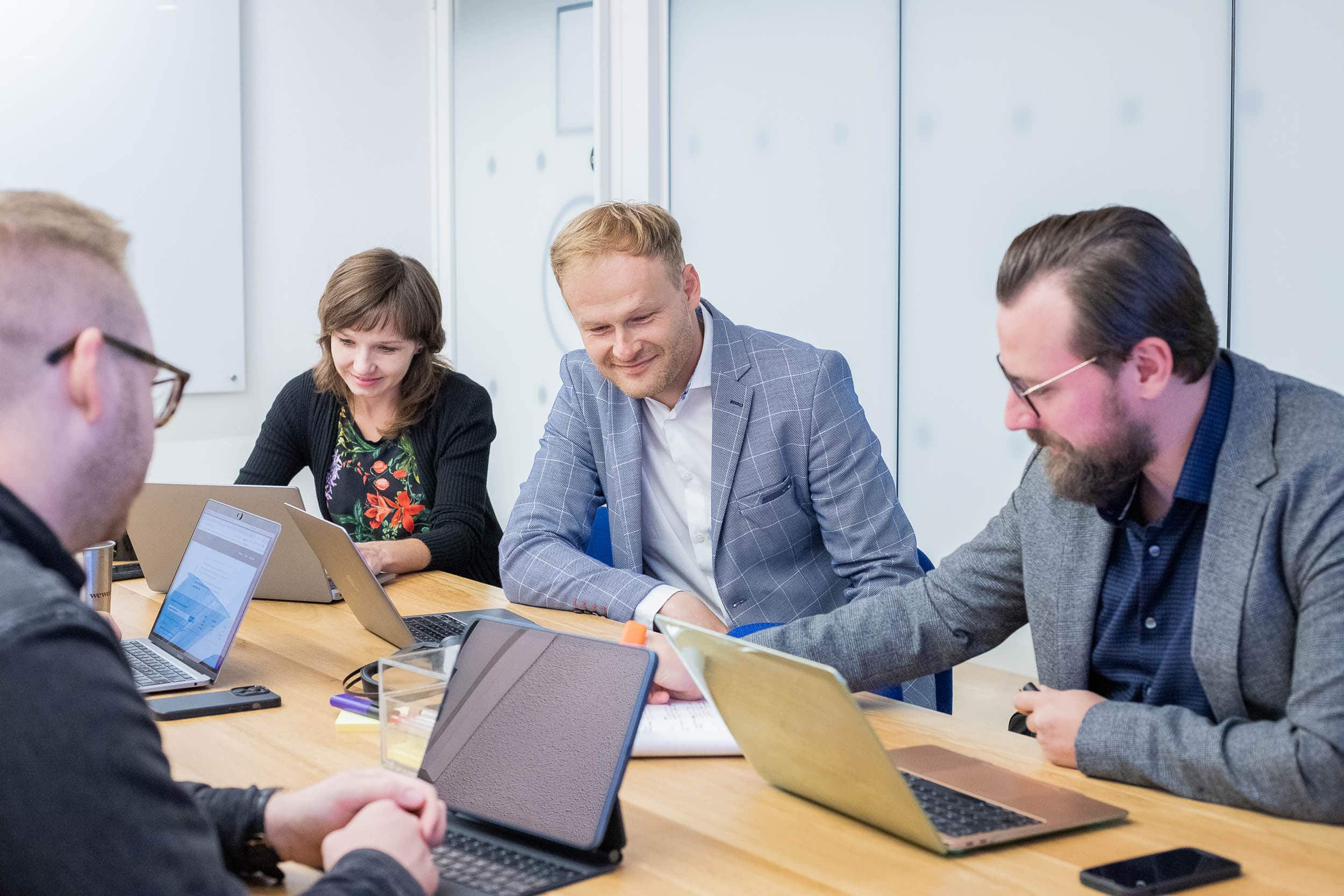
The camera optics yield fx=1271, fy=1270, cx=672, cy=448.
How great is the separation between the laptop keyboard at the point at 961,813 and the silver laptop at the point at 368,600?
0.81m

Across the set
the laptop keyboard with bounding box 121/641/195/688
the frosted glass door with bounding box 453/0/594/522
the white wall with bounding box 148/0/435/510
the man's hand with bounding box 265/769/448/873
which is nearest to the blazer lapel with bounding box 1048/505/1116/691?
the man's hand with bounding box 265/769/448/873

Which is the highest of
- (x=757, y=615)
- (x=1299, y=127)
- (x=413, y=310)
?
(x=1299, y=127)

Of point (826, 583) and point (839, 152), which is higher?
point (839, 152)

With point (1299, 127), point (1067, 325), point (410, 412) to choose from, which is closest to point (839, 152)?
point (1299, 127)

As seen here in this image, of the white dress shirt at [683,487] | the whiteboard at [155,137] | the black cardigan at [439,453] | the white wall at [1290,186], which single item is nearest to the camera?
the white dress shirt at [683,487]

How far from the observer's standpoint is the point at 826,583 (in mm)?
2398

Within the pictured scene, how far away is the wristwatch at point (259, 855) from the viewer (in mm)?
1172

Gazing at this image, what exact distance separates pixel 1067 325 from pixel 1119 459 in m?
0.17

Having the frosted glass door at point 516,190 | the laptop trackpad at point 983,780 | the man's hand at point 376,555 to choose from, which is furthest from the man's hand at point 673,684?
the frosted glass door at point 516,190

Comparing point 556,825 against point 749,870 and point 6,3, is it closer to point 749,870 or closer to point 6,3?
point 749,870

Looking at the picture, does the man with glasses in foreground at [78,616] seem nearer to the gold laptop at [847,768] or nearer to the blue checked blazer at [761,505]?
the gold laptop at [847,768]

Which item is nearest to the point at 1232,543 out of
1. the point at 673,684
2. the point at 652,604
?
the point at 673,684

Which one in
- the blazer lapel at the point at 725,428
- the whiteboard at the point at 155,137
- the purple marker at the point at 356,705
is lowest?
the purple marker at the point at 356,705

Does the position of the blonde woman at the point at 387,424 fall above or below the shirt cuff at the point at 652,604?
above
